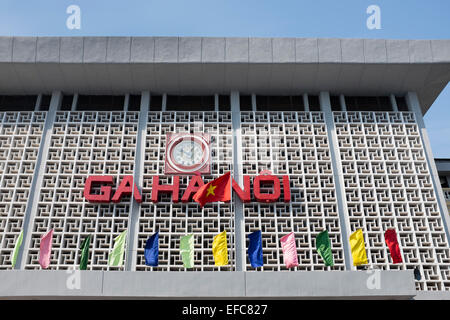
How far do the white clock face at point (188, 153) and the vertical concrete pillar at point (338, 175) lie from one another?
→ 18.1 feet

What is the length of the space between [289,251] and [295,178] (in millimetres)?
3794

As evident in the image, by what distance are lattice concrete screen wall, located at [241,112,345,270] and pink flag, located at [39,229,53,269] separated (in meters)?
6.92

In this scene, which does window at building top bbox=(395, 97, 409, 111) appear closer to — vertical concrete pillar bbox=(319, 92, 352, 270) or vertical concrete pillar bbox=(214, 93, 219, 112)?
vertical concrete pillar bbox=(319, 92, 352, 270)

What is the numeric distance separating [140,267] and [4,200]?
6.27 m

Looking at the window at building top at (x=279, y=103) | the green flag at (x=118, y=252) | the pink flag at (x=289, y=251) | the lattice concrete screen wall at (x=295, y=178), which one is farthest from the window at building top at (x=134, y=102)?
the pink flag at (x=289, y=251)

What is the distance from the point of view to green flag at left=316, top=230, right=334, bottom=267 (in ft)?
46.8

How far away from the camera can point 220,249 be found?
14.5 metres

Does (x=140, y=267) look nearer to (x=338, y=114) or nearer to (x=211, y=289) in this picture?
(x=211, y=289)

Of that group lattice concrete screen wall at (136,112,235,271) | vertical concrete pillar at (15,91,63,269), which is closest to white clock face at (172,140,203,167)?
lattice concrete screen wall at (136,112,235,271)

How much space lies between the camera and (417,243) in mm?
15961

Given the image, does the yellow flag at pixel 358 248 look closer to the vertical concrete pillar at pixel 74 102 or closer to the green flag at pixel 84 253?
the green flag at pixel 84 253

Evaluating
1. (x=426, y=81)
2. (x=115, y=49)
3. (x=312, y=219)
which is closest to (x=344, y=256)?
(x=312, y=219)

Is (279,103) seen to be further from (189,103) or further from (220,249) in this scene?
(220,249)
